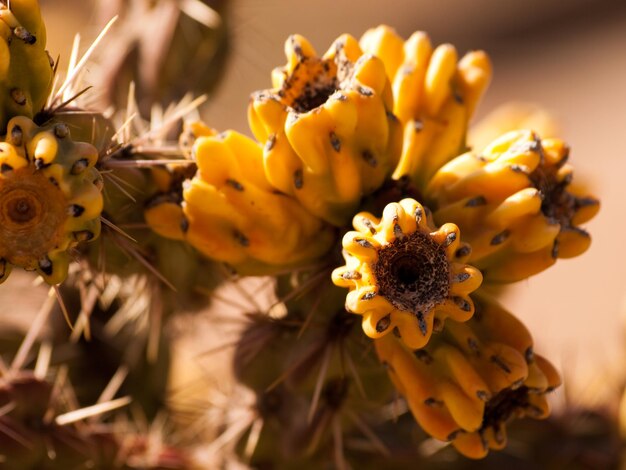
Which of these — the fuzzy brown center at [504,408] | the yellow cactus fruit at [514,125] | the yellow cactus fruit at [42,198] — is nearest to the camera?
the yellow cactus fruit at [42,198]

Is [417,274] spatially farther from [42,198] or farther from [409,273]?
[42,198]

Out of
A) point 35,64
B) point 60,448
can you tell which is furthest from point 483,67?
point 60,448

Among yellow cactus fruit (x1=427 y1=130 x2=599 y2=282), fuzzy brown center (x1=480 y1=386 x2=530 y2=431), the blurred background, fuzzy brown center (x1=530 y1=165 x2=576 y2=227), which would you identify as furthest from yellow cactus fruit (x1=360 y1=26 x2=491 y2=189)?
the blurred background

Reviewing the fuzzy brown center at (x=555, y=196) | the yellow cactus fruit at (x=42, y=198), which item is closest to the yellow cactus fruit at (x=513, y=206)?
the fuzzy brown center at (x=555, y=196)

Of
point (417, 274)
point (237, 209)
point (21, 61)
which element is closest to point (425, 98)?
point (237, 209)

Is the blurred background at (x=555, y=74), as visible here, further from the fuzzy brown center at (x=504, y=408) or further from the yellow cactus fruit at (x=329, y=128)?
the yellow cactus fruit at (x=329, y=128)

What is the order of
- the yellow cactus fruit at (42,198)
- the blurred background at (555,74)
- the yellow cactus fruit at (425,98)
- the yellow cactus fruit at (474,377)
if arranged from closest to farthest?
the yellow cactus fruit at (42,198) → the yellow cactus fruit at (474,377) → the yellow cactus fruit at (425,98) → the blurred background at (555,74)

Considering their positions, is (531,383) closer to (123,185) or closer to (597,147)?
(123,185)
